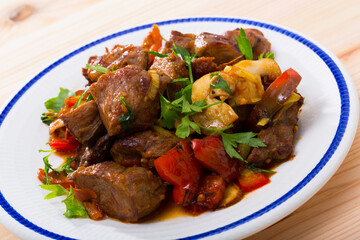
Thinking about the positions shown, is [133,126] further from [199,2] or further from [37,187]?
[199,2]

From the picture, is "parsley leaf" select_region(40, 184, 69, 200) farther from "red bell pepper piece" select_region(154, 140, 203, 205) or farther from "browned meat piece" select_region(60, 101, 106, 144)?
"red bell pepper piece" select_region(154, 140, 203, 205)

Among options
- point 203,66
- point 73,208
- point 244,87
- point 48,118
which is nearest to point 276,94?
point 244,87

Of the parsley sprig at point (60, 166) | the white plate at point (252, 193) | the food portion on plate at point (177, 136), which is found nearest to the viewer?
the white plate at point (252, 193)

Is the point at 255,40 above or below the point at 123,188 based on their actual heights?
above

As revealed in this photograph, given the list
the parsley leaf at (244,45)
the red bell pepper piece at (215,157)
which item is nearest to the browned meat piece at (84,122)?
the red bell pepper piece at (215,157)

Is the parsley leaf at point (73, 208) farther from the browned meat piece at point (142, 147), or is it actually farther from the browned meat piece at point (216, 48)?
the browned meat piece at point (216, 48)

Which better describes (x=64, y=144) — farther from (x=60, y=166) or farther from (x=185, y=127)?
(x=185, y=127)
